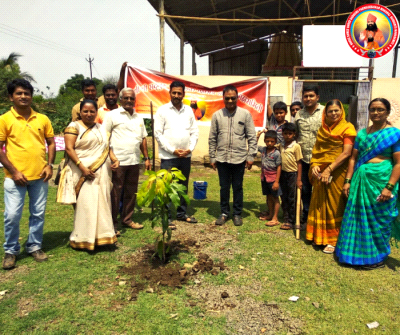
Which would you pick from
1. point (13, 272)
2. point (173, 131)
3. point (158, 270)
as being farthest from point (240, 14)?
point (13, 272)

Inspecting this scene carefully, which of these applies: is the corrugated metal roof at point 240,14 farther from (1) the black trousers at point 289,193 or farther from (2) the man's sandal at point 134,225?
(2) the man's sandal at point 134,225

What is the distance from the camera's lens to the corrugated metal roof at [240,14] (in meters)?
10.3

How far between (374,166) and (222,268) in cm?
201

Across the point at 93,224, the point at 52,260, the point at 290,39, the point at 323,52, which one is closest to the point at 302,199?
the point at 93,224

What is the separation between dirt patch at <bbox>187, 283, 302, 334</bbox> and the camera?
2391 mm

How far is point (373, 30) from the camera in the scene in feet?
26.8

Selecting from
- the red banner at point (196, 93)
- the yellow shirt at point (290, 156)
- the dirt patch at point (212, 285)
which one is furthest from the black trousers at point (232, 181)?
the red banner at point (196, 93)

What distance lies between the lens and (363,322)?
2488mm

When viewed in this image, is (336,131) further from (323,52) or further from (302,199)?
(323,52)

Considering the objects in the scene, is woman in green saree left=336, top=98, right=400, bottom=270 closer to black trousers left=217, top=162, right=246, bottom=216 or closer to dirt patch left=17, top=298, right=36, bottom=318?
black trousers left=217, top=162, right=246, bottom=216

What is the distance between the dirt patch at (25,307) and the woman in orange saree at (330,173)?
3140mm

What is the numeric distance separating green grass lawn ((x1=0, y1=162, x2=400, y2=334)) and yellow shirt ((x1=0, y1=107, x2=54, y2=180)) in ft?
3.55

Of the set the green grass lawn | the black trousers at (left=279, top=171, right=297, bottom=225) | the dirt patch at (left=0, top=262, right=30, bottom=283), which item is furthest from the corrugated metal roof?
the dirt patch at (left=0, top=262, right=30, bottom=283)

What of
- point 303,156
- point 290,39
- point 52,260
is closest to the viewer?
point 52,260
